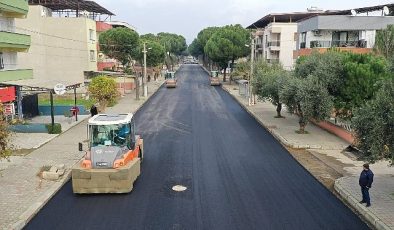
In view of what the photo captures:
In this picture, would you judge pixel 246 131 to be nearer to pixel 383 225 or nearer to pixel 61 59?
pixel 383 225

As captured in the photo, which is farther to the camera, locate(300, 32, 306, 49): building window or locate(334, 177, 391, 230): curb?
locate(300, 32, 306, 49): building window

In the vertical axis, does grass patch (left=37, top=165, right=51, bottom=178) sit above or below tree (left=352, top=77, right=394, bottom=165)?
below

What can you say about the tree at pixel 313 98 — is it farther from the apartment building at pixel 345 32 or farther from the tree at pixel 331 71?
the apartment building at pixel 345 32

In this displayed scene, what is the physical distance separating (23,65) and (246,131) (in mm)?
34303

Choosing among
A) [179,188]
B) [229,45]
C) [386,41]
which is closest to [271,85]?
[386,41]

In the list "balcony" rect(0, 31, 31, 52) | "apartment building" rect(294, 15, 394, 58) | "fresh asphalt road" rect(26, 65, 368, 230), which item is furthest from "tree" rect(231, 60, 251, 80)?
"fresh asphalt road" rect(26, 65, 368, 230)

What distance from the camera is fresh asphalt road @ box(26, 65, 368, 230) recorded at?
13.1 meters

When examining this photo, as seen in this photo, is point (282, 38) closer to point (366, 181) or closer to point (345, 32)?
point (345, 32)

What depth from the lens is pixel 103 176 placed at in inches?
595

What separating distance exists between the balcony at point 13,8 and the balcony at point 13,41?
1877 millimetres

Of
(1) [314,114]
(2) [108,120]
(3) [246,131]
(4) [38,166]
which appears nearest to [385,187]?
(1) [314,114]

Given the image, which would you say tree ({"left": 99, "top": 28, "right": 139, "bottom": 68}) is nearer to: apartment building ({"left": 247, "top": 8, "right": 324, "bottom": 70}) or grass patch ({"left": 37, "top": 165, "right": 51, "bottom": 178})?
apartment building ({"left": 247, "top": 8, "right": 324, "bottom": 70})

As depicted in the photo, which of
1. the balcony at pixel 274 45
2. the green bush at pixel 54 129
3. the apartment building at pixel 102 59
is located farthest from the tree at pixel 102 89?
the balcony at pixel 274 45

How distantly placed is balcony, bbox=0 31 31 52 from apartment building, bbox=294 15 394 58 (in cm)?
3080
